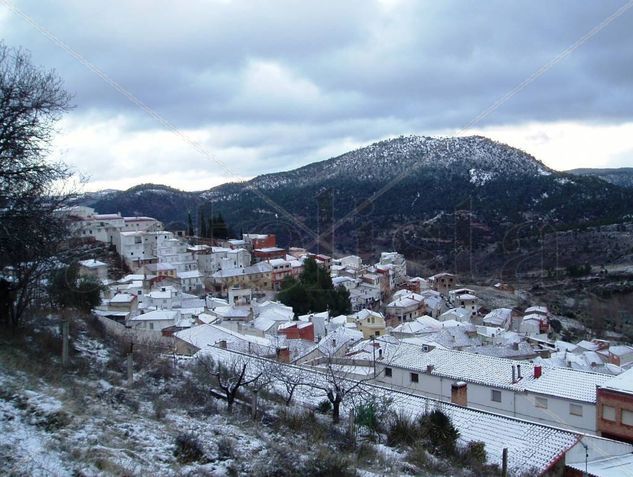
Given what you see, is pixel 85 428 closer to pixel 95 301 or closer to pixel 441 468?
pixel 441 468

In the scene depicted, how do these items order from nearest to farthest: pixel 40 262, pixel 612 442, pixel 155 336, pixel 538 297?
pixel 40 262
pixel 612 442
pixel 155 336
pixel 538 297

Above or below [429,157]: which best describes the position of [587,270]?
below

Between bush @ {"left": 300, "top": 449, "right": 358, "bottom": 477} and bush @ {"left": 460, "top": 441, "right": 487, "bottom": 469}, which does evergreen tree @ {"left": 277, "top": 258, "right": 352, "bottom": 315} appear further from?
bush @ {"left": 300, "top": 449, "right": 358, "bottom": 477}

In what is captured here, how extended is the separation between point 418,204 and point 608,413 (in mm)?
106639

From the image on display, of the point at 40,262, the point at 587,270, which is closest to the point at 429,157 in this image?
the point at 587,270

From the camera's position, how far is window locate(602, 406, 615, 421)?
15.5 metres

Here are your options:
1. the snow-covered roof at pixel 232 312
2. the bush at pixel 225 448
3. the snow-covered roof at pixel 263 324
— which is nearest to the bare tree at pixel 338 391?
the bush at pixel 225 448

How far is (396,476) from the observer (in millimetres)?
7363

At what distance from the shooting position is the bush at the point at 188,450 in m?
6.82

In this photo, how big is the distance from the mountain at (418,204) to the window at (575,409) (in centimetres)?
6478

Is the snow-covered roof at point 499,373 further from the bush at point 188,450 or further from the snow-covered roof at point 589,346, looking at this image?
the snow-covered roof at point 589,346

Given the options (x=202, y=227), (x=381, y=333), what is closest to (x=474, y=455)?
(x=381, y=333)

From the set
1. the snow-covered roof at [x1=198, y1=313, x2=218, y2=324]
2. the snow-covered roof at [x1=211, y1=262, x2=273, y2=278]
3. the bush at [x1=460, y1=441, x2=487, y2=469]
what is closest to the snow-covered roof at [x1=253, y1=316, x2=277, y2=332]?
the snow-covered roof at [x1=198, y1=313, x2=218, y2=324]

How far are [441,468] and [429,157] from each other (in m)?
167
